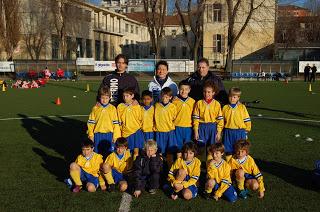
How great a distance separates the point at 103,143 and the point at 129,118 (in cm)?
60

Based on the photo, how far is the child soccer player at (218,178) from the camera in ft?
16.0

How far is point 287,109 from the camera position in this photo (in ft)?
43.1

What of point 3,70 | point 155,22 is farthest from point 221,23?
point 3,70

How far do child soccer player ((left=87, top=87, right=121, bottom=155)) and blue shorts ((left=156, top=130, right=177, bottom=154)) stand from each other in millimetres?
671

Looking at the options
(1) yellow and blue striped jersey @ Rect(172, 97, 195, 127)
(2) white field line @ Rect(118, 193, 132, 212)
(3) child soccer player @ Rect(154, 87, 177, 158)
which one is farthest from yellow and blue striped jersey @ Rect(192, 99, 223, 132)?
(2) white field line @ Rect(118, 193, 132, 212)

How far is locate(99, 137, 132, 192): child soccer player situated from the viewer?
5184mm

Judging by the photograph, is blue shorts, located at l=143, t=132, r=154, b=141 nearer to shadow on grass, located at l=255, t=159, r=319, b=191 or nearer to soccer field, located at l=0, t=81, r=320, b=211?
soccer field, located at l=0, t=81, r=320, b=211

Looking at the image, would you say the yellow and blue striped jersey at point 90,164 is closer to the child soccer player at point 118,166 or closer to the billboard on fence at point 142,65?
the child soccer player at point 118,166

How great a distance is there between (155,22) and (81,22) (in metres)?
16.9

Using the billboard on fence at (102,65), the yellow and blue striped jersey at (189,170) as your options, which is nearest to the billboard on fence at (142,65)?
the billboard on fence at (102,65)

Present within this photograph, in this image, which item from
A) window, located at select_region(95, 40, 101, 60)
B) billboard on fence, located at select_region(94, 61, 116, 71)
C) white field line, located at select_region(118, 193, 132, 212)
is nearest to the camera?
white field line, located at select_region(118, 193, 132, 212)

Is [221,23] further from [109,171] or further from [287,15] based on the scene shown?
[109,171]

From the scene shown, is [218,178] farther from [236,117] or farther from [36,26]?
[36,26]

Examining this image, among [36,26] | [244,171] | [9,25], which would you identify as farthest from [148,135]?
[36,26]
